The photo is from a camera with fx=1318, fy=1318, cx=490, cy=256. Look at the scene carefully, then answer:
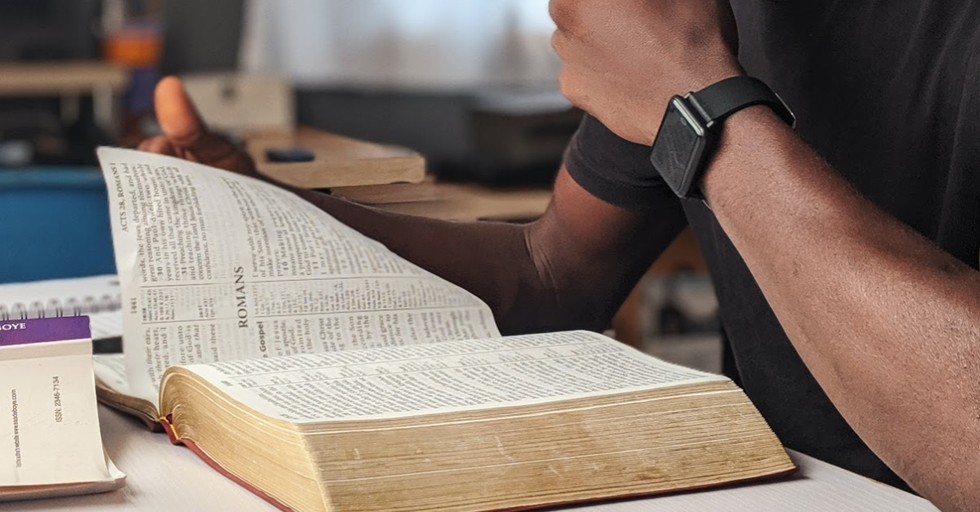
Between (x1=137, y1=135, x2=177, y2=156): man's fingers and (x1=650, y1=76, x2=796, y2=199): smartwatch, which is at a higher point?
(x1=650, y1=76, x2=796, y2=199): smartwatch

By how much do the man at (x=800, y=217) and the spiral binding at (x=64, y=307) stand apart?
15 cm

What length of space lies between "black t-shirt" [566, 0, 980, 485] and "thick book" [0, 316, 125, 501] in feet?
1.44

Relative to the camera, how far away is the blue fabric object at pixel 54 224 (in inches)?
59.9

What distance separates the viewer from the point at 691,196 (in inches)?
28.3

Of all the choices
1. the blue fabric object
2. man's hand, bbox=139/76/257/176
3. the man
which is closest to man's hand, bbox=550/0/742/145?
the man

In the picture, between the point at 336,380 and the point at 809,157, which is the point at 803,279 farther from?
the point at 336,380

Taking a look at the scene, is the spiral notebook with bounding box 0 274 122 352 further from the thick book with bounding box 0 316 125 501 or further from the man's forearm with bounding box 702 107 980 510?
the man's forearm with bounding box 702 107 980 510

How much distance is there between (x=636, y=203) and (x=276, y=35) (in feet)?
8.87

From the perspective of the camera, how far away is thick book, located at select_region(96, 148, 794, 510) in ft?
1.85

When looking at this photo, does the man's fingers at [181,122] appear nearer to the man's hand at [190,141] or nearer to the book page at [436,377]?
the man's hand at [190,141]

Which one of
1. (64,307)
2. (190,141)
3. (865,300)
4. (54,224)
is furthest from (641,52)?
(54,224)

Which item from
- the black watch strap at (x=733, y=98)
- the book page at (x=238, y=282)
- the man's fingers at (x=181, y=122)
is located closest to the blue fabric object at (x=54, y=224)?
the man's fingers at (x=181, y=122)

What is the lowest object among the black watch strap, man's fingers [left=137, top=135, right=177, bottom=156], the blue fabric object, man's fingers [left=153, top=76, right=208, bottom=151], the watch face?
the blue fabric object

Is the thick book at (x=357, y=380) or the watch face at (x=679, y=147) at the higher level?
the watch face at (x=679, y=147)
